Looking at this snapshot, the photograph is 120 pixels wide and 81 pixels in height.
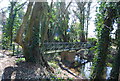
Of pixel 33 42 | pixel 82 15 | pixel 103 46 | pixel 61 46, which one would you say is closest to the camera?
pixel 103 46

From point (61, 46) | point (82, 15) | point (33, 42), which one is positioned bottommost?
point (61, 46)

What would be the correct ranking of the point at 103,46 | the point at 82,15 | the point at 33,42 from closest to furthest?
1. the point at 103,46
2. the point at 33,42
3. the point at 82,15

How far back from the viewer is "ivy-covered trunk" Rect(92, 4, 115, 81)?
436cm

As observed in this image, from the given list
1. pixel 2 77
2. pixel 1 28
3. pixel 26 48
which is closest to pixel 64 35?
pixel 1 28

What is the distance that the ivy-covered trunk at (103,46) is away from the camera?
14.3ft

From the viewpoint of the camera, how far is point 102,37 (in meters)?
4.52

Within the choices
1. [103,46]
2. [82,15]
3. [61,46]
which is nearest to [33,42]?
[103,46]

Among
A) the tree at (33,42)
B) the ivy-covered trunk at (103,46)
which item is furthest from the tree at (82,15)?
the ivy-covered trunk at (103,46)

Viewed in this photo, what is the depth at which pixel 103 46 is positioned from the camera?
4.51 m

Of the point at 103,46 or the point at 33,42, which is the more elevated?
the point at 33,42

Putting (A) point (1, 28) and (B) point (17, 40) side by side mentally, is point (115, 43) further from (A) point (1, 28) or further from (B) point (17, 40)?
(A) point (1, 28)

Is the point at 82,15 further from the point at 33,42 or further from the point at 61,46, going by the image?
the point at 33,42

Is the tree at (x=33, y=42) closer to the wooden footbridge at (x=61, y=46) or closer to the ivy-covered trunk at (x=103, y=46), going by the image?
the ivy-covered trunk at (x=103, y=46)

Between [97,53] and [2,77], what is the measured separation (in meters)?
3.51
